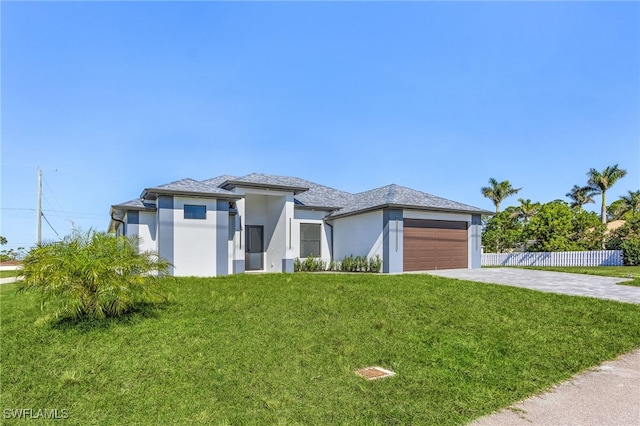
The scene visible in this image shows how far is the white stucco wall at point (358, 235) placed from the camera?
16.2 meters

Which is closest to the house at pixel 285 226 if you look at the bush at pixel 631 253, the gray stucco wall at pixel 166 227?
the gray stucco wall at pixel 166 227

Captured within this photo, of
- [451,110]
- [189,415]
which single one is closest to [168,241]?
[189,415]

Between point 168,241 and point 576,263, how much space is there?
2565cm

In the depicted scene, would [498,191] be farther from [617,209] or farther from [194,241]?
[194,241]

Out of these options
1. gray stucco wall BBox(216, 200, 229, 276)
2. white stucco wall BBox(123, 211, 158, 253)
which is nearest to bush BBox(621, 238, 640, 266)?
gray stucco wall BBox(216, 200, 229, 276)

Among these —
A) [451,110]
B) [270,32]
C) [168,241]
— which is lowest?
[168,241]

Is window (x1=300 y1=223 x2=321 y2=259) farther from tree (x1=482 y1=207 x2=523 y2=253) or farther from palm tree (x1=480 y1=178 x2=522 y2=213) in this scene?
palm tree (x1=480 y1=178 x2=522 y2=213)

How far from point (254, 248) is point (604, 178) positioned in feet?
119

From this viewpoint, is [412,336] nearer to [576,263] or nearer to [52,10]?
[52,10]

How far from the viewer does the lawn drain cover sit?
14.2 feet

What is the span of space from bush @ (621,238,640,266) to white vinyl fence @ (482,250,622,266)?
317 millimetres

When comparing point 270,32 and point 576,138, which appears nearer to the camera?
point 270,32

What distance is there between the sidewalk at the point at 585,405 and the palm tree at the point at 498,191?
127 feet

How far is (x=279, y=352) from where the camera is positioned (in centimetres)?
497
